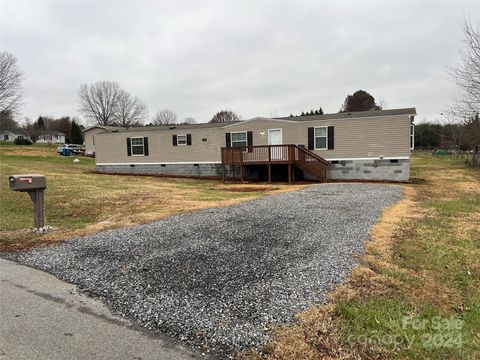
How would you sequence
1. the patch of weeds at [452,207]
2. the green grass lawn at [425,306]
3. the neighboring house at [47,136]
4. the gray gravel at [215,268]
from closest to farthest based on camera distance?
1. the green grass lawn at [425,306]
2. the gray gravel at [215,268]
3. the patch of weeds at [452,207]
4. the neighboring house at [47,136]

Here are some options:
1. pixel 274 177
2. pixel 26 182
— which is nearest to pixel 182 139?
pixel 274 177

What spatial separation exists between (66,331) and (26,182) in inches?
174

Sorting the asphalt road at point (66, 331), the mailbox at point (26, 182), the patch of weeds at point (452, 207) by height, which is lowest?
the patch of weeds at point (452, 207)

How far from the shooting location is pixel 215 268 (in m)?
4.36

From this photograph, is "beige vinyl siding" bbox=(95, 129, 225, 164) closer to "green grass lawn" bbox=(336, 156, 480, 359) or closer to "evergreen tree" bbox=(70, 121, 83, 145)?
"green grass lawn" bbox=(336, 156, 480, 359)

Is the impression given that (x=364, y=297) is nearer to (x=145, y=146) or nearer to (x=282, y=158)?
(x=282, y=158)

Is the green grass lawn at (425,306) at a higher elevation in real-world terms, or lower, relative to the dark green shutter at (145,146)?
lower

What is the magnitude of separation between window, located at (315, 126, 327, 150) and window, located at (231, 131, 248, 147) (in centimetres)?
396

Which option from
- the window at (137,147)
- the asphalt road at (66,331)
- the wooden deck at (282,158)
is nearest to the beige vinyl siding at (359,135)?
the wooden deck at (282,158)

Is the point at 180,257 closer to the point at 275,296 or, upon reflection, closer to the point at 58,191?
the point at 275,296

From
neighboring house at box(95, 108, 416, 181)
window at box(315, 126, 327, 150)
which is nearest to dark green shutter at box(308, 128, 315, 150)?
neighboring house at box(95, 108, 416, 181)

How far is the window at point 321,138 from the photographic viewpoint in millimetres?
18328

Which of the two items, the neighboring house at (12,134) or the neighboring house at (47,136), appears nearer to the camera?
the neighboring house at (47,136)

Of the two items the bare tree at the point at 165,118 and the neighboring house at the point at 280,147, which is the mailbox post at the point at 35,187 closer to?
the neighboring house at the point at 280,147
